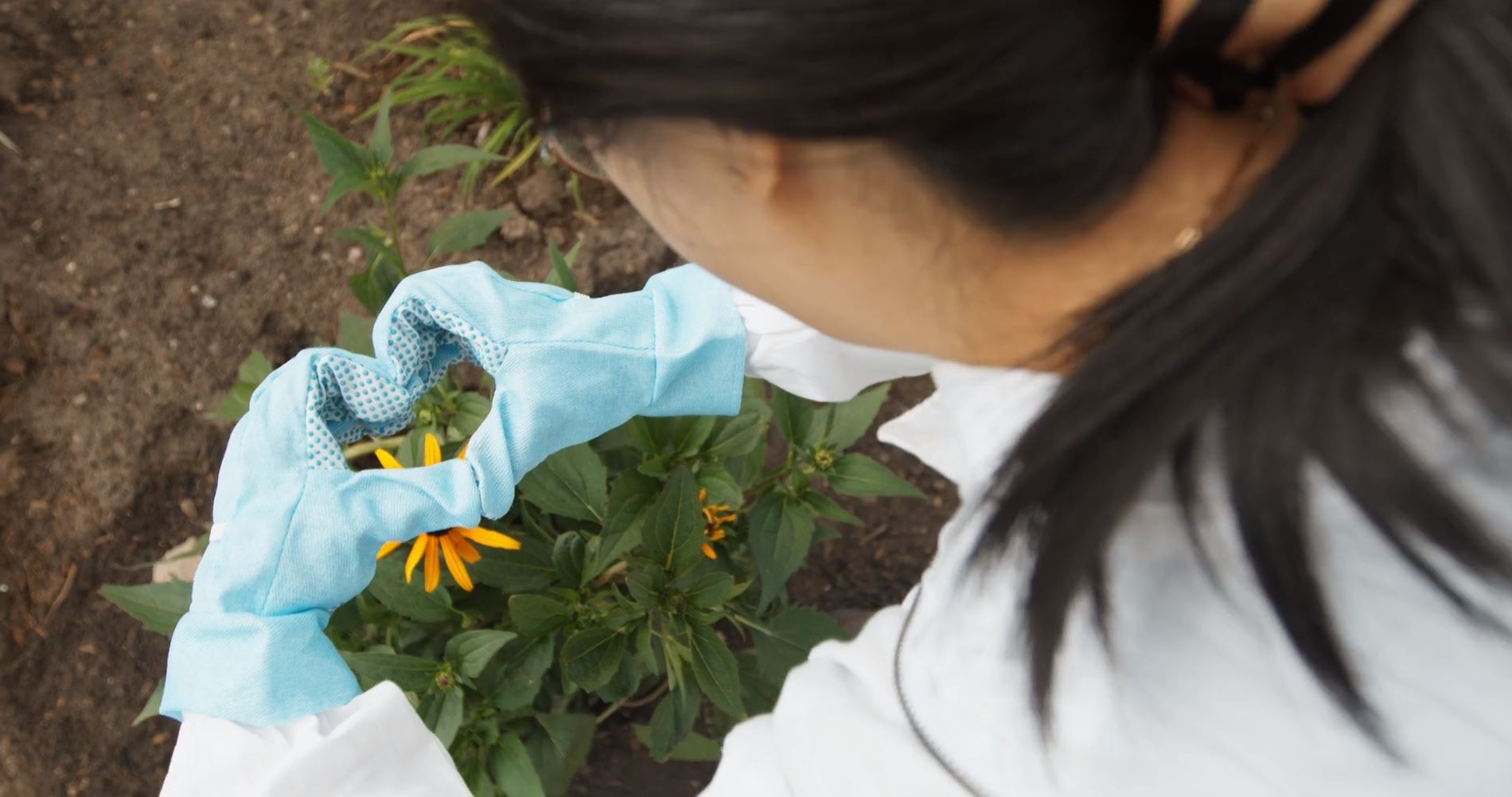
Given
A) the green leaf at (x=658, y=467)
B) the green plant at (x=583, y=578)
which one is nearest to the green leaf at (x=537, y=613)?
the green plant at (x=583, y=578)

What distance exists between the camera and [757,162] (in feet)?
1.26

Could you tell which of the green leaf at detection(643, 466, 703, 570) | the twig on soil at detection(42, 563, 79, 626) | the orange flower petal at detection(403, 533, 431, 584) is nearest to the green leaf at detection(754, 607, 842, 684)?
the green leaf at detection(643, 466, 703, 570)

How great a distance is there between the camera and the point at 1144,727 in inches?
16.5

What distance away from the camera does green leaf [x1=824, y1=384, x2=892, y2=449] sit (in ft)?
2.87

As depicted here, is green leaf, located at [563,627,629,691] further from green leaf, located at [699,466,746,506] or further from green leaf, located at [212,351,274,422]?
green leaf, located at [212,351,274,422]

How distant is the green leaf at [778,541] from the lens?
86 centimetres

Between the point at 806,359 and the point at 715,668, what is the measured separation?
9.4 inches

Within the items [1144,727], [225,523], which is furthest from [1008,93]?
[225,523]

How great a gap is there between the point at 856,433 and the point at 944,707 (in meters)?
0.39

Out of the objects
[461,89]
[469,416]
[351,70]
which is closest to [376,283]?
[469,416]

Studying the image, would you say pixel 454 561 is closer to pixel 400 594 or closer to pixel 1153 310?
pixel 400 594

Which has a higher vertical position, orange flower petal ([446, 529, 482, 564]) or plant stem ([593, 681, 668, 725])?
orange flower petal ([446, 529, 482, 564])

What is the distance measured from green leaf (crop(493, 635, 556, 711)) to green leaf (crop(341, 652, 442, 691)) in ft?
0.19

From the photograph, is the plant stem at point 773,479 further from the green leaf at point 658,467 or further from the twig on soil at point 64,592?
the twig on soil at point 64,592
